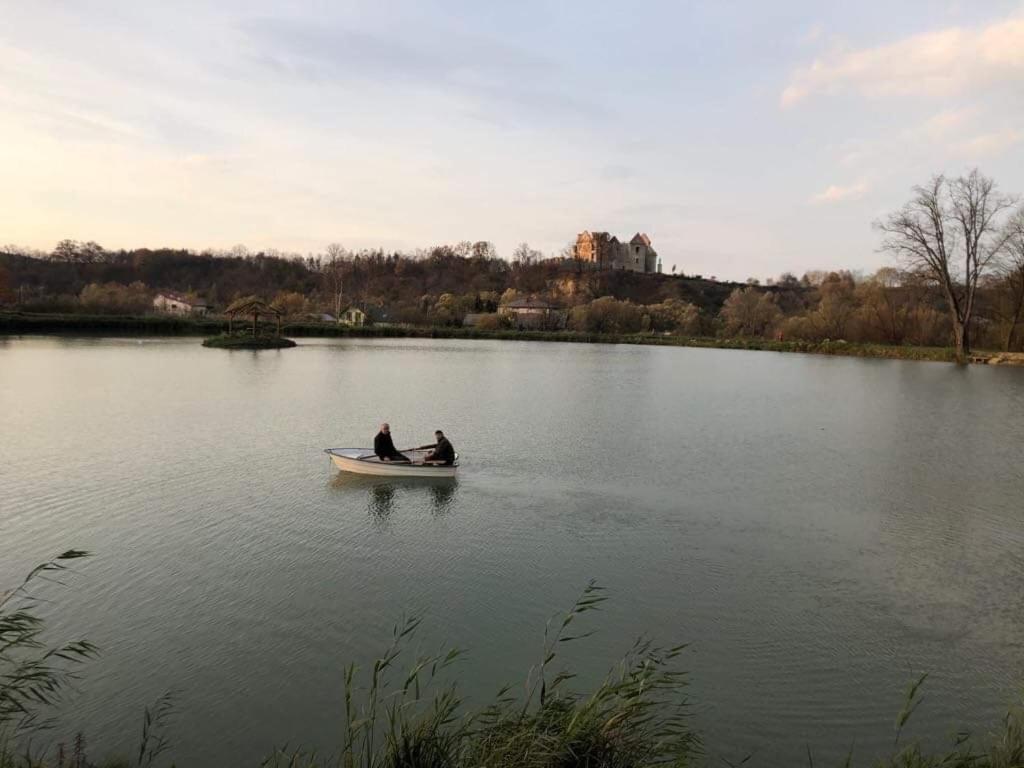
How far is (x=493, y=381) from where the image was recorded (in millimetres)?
35562

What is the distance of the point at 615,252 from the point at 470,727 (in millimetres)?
146174

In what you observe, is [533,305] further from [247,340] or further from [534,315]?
[247,340]

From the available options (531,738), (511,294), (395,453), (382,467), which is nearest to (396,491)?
(382,467)

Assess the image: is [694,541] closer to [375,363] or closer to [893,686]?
[893,686]

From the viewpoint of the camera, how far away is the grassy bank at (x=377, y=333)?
60.5 meters

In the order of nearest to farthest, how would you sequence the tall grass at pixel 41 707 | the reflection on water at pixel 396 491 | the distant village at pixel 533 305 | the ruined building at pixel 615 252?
the tall grass at pixel 41 707 → the reflection on water at pixel 396 491 → the distant village at pixel 533 305 → the ruined building at pixel 615 252

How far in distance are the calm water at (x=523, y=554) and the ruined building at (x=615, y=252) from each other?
124 m

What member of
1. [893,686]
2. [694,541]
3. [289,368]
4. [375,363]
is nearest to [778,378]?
[375,363]

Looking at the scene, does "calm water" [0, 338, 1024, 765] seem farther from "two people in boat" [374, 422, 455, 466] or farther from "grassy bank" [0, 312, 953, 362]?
"grassy bank" [0, 312, 953, 362]

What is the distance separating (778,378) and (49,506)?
38.8 m

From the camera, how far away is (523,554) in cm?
1088

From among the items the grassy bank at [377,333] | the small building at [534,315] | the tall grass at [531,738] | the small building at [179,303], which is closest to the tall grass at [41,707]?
the tall grass at [531,738]

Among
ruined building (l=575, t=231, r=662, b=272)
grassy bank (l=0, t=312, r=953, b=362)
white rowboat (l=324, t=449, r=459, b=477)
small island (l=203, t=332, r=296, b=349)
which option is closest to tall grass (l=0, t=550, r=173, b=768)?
white rowboat (l=324, t=449, r=459, b=477)

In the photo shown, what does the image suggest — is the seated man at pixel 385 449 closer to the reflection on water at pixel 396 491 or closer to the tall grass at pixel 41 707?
the reflection on water at pixel 396 491
